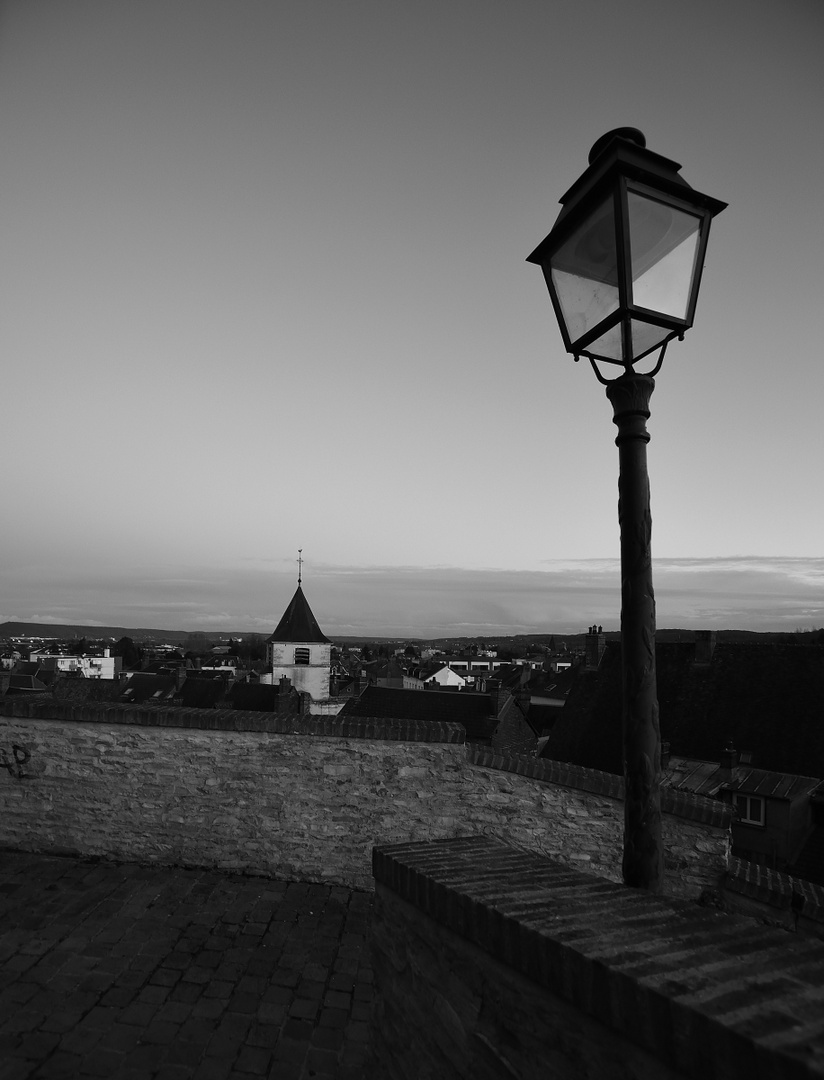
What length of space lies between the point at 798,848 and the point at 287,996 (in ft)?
55.4

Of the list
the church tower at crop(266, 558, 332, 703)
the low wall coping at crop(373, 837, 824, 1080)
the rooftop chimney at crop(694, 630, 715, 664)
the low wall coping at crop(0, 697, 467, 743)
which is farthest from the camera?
the church tower at crop(266, 558, 332, 703)

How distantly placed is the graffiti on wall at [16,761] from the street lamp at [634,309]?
23.4 feet

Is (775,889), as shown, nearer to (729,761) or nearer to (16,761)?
(16,761)

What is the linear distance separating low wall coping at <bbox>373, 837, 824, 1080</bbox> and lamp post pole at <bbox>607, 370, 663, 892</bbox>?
175 mm

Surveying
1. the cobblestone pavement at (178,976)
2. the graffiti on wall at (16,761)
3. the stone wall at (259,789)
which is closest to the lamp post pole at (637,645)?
the cobblestone pavement at (178,976)

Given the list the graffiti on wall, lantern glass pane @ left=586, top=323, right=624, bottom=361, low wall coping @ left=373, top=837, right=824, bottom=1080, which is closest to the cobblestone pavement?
the graffiti on wall

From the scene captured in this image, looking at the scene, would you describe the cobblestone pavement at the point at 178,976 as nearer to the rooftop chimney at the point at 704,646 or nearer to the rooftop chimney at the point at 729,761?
the rooftop chimney at the point at 729,761

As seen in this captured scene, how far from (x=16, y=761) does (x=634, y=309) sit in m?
7.95

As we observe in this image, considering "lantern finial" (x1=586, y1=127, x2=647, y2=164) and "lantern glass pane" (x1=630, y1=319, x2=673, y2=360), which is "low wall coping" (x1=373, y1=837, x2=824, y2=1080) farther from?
"lantern finial" (x1=586, y1=127, x2=647, y2=164)

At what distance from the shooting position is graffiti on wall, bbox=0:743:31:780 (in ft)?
22.4

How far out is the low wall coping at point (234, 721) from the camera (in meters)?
6.50

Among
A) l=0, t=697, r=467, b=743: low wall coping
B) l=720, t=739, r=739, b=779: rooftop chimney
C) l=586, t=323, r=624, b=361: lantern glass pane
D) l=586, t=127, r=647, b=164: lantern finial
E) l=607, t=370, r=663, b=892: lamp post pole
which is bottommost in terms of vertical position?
l=720, t=739, r=739, b=779: rooftop chimney

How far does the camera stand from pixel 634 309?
234cm

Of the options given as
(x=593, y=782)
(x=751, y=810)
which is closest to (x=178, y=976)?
(x=593, y=782)
